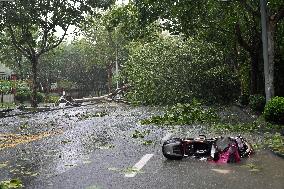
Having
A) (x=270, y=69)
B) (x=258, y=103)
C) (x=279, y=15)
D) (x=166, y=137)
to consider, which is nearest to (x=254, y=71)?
(x=258, y=103)

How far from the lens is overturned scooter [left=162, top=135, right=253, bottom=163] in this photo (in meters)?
8.24

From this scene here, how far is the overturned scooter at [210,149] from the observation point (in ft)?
27.0

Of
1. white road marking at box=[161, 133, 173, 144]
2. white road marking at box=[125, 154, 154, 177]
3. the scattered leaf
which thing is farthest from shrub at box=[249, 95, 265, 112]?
the scattered leaf

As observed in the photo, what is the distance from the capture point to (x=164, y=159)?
8.70m

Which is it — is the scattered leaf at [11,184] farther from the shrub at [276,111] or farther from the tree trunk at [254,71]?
the tree trunk at [254,71]

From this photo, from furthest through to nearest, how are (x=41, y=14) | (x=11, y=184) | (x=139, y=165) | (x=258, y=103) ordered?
(x=41, y=14), (x=258, y=103), (x=139, y=165), (x=11, y=184)

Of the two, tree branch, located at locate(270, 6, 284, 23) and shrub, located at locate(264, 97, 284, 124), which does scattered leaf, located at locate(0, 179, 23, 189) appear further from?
tree branch, located at locate(270, 6, 284, 23)

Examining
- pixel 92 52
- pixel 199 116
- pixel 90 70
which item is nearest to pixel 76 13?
pixel 199 116

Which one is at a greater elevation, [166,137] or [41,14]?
[41,14]

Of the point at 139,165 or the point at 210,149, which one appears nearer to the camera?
the point at 139,165

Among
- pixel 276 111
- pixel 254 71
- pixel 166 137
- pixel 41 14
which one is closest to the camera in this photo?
pixel 166 137

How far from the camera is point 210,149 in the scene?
28.8 feet

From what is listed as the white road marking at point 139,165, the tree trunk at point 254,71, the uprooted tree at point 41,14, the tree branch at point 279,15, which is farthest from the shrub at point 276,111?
the uprooted tree at point 41,14

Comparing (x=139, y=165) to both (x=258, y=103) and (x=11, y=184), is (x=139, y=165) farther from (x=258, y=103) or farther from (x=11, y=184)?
(x=258, y=103)
